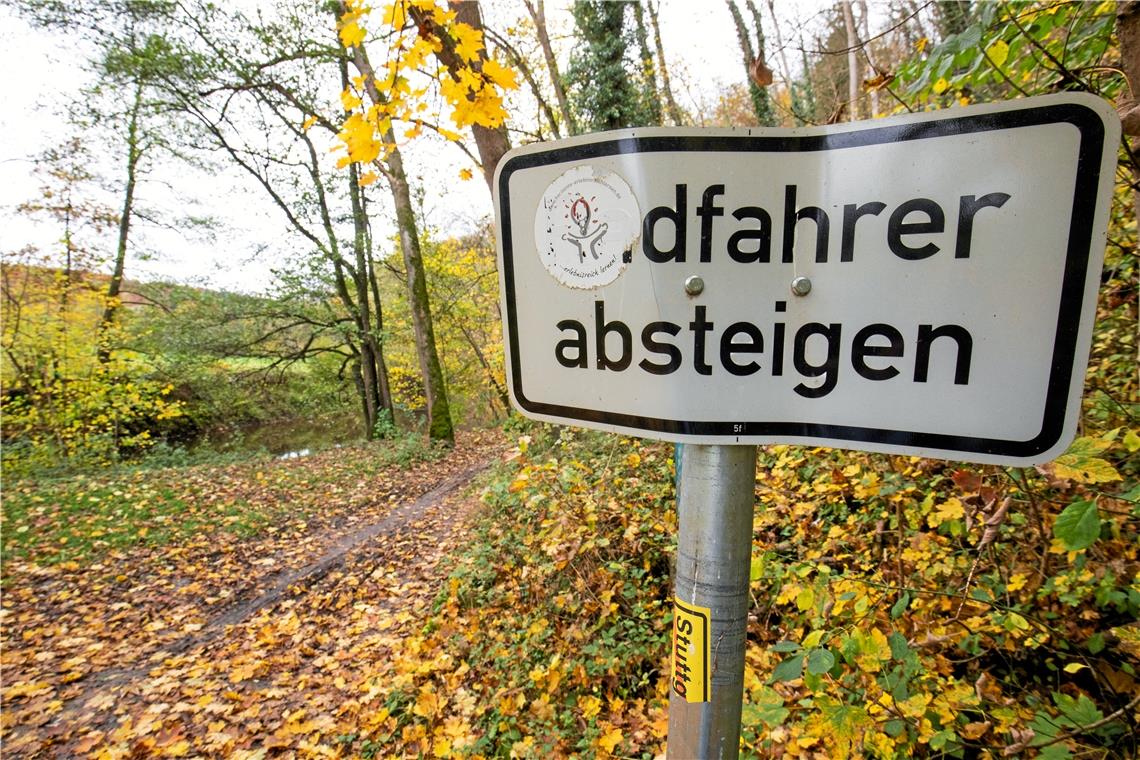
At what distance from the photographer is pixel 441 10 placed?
2346 mm

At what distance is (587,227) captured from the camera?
0.79 metres

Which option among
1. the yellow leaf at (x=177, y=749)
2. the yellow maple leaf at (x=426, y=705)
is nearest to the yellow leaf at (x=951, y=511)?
the yellow maple leaf at (x=426, y=705)

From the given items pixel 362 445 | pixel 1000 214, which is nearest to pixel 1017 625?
pixel 1000 214

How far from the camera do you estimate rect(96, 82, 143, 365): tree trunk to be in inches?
411

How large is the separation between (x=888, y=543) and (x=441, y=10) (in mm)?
3464

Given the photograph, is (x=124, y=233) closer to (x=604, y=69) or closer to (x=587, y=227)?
(x=604, y=69)

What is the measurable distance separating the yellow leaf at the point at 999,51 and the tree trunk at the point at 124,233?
14.0 m

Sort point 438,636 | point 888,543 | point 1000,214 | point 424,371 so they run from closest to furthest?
point 1000,214, point 888,543, point 438,636, point 424,371

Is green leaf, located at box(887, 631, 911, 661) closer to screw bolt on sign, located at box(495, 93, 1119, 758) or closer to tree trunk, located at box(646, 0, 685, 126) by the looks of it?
screw bolt on sign, located at box(495, 93, 1119, 758)

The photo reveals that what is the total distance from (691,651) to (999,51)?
2082 mm

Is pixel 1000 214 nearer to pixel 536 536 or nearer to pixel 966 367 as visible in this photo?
pixel 966 367

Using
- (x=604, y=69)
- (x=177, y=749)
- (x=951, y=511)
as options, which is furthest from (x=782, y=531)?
(x=604, y=69)

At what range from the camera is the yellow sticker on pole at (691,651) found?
0.79 m

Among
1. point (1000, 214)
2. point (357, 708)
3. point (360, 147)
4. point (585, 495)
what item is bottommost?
point (357, 708)
